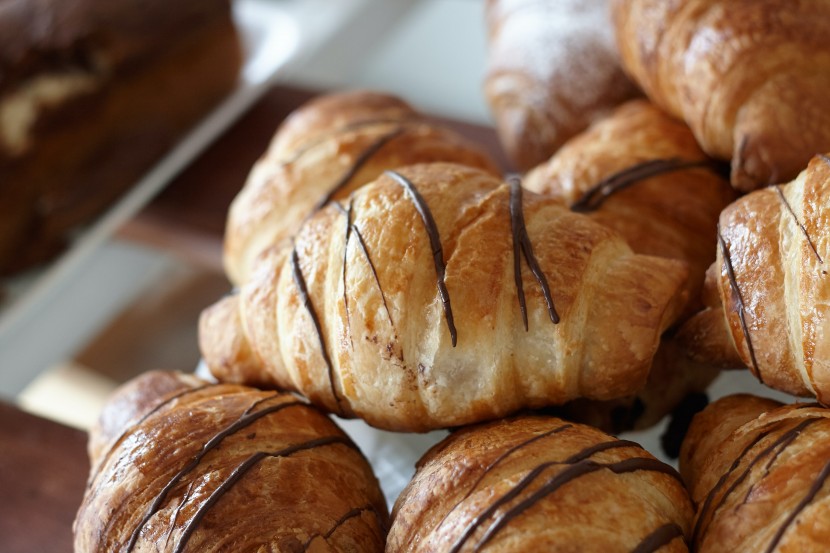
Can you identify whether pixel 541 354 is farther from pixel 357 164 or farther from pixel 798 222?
pixel 357 164

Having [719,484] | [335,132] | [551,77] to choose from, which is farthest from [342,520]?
[551,77]

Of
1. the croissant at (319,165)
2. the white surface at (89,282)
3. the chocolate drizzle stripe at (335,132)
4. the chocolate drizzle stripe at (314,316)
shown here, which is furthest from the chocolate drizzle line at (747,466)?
the white surface at (89,282)

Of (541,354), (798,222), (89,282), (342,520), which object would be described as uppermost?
(798,222)

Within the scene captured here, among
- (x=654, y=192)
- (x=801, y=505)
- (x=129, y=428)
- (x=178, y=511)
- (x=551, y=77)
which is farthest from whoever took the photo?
(x=551, y=77)

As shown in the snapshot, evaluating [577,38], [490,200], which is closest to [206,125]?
[577,38]

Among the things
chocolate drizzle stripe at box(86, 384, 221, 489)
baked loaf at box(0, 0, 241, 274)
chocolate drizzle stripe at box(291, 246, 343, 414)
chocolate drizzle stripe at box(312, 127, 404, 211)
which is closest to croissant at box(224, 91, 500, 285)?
chocolate drizzle stripe at box(312, 127, 404, 211)

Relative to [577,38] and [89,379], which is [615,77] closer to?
[577,38]

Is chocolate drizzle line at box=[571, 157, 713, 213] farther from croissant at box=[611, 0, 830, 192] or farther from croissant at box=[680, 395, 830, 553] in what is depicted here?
croissant at box=[680, 395, 830, 553]

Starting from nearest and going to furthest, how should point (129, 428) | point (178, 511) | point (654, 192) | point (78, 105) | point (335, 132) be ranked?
point (178, 511) < point (129, 428) < point (654, 192) < point (335, 132) < point (78, 105)
